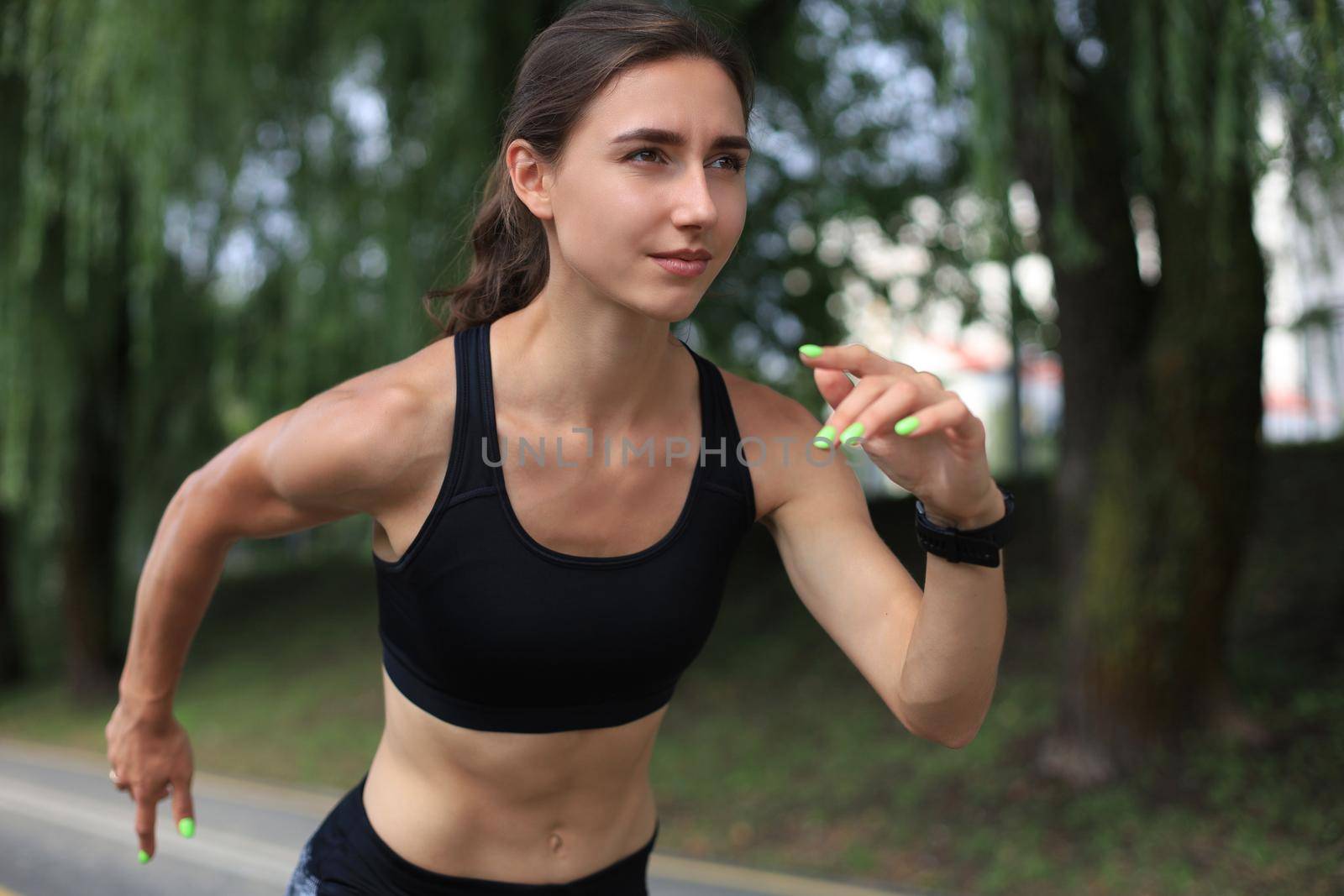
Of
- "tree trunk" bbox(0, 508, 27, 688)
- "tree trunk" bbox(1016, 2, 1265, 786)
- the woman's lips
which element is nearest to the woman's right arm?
the woman's lips

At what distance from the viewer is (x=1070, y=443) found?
5.36 metres

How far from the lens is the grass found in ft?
15.3

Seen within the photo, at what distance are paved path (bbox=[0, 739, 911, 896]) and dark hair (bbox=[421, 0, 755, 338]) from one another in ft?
11.4

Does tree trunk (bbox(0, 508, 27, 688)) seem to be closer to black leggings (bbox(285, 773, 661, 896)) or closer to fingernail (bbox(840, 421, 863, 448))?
black leggings (bbox(285, 773, 661, 896))

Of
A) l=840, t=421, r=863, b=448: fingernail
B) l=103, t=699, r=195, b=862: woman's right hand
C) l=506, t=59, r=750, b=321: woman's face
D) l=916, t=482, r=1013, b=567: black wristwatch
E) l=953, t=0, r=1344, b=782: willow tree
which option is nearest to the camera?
l=840, t=421, r=863, b=448: fingernail

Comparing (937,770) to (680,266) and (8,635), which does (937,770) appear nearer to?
(680,266)

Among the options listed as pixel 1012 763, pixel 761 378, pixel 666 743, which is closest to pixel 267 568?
pixel 666 743

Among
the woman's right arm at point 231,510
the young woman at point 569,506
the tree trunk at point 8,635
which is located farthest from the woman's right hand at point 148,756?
the tree trunk at point 8,635

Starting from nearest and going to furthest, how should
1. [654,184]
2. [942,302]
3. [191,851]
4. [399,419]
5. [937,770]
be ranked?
[654,184] → [399,419] → [191,851] → [937,770] → [942,302]

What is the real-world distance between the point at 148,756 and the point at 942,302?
18.3ft

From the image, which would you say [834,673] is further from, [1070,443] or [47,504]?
[47,504]

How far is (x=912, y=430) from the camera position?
4.09 ft

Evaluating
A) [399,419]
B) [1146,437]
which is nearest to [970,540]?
[399,419]

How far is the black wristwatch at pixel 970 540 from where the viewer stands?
141cm
